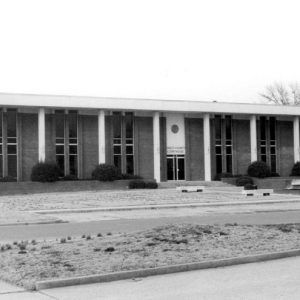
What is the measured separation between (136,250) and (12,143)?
40790 mm

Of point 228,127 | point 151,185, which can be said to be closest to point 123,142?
point 151,185

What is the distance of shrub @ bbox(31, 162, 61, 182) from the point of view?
45594 mm

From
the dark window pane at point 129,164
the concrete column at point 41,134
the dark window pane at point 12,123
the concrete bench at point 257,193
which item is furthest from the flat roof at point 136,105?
the concrete bench at point 257,193

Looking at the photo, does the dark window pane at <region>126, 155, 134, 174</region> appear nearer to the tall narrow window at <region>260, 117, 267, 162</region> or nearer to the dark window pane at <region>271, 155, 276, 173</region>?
the tall narrow window at <region>260, 117, 267, 162</region>

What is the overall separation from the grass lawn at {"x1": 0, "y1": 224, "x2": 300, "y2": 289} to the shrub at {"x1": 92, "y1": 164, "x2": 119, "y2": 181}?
34391mm

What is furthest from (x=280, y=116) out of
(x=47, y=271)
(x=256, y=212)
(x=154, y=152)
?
(x=47, y=271)

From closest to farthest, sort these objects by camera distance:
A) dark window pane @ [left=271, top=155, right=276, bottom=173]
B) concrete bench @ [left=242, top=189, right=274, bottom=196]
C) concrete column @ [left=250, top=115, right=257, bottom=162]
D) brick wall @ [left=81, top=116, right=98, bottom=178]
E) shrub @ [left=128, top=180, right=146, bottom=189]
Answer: concrete bench @ [left=242, top=189, right=274, bottom=196] < shrub @ [left=128, top=180, right=146, bottom=189] < brick wall @ [left=81, top=116, right=98, bottom=178] < concrete column @ [left=250, top=115, right=257, bottom=162] < dark window pane @ [left=271, top=155, right=276, bottom=173]

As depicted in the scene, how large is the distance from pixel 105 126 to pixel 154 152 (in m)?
5.12

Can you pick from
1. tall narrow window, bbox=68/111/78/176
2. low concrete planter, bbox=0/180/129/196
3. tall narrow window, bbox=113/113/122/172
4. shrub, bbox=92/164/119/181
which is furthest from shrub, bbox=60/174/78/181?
tall narrow window, bbox=113/113/122/172

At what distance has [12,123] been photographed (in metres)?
49.3

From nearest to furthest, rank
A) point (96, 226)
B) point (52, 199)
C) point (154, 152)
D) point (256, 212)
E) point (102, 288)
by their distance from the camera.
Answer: point (102, 288) → point (96, 226) → point (256, 212) → point (52, 199) → point (154, 152)

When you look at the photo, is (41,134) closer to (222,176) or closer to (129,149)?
(129,149)

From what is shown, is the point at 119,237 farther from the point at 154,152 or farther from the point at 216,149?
the point at 216,149

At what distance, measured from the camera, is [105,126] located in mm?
52781
